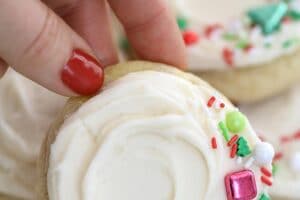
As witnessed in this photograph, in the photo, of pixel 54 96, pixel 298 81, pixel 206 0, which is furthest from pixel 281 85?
pixel 54 96

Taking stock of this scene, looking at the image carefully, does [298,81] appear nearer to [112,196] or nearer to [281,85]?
[281,85]

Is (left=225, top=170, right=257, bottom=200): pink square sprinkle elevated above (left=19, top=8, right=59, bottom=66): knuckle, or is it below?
below

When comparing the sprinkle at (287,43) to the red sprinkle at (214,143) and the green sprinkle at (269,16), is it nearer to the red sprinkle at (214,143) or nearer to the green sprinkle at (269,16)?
the green sprinkle at (269,16)

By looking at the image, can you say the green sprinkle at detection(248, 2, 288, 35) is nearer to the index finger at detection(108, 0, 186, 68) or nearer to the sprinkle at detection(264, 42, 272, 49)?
the sprinkle at detection(264, 42, 272, 49)

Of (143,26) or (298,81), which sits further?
(298,81)

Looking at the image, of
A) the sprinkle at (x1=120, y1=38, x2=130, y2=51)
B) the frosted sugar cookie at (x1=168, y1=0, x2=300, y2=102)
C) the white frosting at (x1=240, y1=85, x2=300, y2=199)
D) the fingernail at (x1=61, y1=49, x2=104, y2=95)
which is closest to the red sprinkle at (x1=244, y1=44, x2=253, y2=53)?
the frosted sugar cookie at (x1=168, y1=0, x2=300, y2=102)

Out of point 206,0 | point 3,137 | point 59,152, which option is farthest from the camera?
point 206,0

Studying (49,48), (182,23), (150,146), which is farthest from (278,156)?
(49,48)
